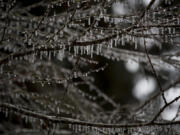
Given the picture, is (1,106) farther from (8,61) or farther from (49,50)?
(49,50)

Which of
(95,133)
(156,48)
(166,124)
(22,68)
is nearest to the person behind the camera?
(166,124)

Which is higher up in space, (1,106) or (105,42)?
(105,42)

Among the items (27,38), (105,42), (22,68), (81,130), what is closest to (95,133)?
(81,130)

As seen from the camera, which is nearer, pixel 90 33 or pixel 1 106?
pixel 90 33

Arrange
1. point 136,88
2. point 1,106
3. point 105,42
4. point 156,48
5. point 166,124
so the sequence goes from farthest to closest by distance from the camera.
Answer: point 136,88 → point 156,48 → point 1,106 → point 105,42 → point 166,124

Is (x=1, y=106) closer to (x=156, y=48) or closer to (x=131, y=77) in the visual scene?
(x=156, y=48)

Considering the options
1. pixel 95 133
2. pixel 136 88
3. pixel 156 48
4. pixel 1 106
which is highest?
pixel 156 48

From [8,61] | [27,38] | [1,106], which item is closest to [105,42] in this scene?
[27,38]

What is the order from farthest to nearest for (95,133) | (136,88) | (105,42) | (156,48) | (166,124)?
(136,88) → (156,48) → (95,133) → (105,42) → (166,124)

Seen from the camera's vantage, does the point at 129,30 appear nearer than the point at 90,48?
Yes
